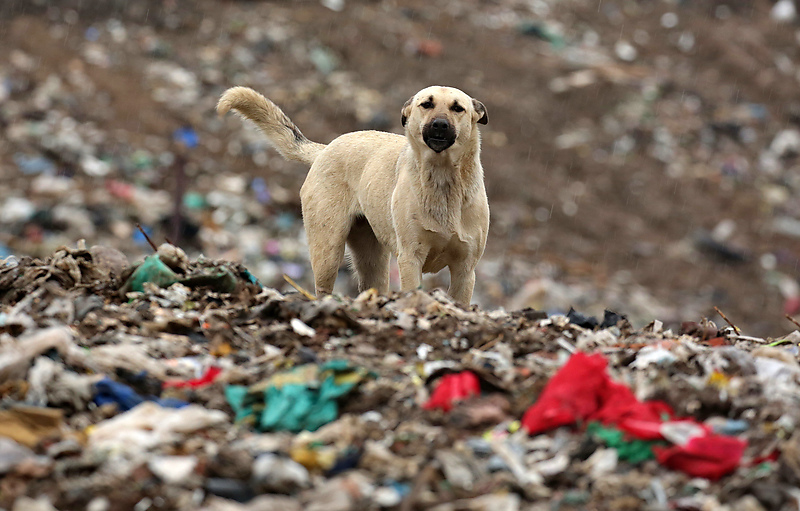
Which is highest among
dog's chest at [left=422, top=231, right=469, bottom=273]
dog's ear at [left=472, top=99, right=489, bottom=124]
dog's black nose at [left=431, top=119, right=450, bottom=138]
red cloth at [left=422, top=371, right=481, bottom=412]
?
dog's ear at [left=472, top=99, right=489, bottom=124]

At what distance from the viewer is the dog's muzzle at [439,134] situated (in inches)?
177

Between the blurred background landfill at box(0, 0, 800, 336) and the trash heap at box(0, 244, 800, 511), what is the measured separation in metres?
5.84

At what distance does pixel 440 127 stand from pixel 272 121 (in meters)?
1.80

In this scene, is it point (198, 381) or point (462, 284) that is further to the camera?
point (462, 284)

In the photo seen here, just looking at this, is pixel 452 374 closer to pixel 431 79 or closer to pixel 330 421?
pixel 330 421

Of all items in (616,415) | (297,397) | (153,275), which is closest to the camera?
(616,415)

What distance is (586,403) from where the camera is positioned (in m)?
2.79

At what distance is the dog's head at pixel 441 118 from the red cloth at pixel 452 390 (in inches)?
70.7

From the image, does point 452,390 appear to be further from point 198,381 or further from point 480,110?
point 480,110

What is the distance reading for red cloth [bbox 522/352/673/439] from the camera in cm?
274

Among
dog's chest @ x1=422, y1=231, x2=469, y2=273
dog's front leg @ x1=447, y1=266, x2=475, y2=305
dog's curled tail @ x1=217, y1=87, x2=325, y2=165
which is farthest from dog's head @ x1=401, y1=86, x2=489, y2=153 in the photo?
dog's curled tail @ x1=217, y1=87, x2=325, y2=165

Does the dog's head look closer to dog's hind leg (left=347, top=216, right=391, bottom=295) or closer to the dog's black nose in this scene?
the dog's black nose

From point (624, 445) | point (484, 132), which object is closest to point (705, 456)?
point (624, 445)

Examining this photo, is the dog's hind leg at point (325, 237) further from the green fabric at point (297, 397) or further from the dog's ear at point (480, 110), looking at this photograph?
the green fabric at point (297, 397)
